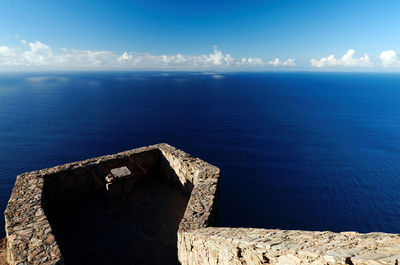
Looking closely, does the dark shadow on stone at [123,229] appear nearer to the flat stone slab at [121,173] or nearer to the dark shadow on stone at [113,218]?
the dark shadow on stone at [113,218]

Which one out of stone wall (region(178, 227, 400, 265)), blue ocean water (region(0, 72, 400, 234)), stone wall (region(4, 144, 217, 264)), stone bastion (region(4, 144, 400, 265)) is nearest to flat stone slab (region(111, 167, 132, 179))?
stone bastion (region(4, 144, 400, 265))

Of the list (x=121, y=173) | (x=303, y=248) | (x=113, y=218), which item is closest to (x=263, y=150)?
(x=121, y=173)

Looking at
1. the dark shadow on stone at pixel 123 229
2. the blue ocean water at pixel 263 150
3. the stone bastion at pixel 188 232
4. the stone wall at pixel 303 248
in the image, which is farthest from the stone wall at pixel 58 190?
the blue ocean water at pixel 263 150

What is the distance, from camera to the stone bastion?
3260 millimetres

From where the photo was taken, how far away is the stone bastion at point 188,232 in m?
3.26

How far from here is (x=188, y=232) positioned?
642 centimetres

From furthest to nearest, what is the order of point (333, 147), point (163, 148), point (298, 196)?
point (333, 147) → point (298, 196) → point (163, 148)

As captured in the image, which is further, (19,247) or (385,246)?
(19,247)

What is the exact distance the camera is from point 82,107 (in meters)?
98.0

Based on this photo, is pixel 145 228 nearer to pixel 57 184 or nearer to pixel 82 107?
pixel 57 184

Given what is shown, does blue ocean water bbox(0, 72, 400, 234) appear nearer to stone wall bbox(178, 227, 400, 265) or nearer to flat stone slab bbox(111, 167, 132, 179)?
flat stone slab bbox(111, 167, 132, 179)

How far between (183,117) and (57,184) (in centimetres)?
7273

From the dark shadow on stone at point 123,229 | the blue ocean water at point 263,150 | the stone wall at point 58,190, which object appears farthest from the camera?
the blue ocean water at point 263,150

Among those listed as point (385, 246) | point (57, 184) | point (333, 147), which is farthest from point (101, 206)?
point (333, 147)
